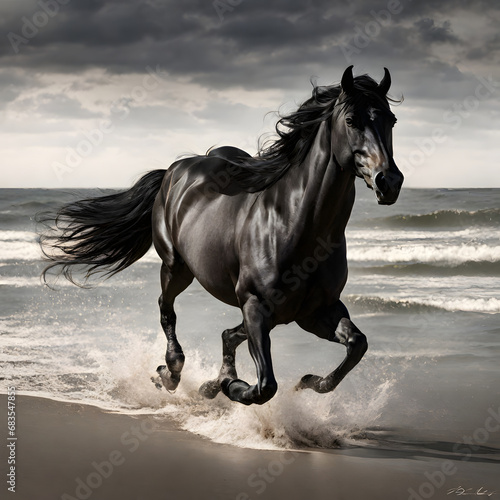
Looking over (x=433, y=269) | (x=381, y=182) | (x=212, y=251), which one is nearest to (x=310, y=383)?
(x=212, y=251)

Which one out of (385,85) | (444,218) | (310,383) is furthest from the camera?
(444,218)

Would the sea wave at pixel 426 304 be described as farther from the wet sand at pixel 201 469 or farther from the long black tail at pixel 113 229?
the wet sand at pixel 201 469

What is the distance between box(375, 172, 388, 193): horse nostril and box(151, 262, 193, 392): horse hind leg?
254 cm

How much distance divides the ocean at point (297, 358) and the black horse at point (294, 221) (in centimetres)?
35

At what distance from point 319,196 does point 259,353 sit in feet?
2.87

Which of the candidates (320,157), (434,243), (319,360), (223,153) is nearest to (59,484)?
(320,157)

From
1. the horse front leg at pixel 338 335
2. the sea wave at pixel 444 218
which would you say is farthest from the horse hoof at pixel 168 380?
the sea wave at pixel 444 218

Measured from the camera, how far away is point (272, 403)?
15.1 feet

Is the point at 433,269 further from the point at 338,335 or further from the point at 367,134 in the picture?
the point at 367,134

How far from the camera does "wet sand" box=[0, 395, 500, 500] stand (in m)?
3.46

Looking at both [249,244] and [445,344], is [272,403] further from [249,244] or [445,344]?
[445,344]

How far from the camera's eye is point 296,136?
164 inches

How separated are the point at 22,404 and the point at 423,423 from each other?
261 centimetres

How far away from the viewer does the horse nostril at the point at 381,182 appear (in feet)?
11.1
